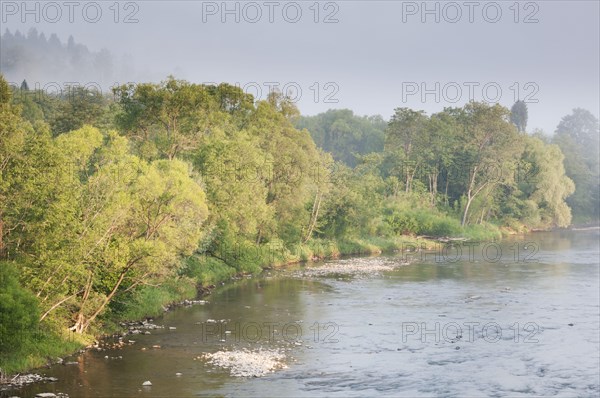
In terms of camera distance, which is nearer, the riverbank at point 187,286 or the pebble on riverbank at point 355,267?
the riverbank at point 187,286

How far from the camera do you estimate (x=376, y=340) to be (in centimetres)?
3888

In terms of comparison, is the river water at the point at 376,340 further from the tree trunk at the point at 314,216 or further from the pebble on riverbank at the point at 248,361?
the tree trunk at the point at 314,216

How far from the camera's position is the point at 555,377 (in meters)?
32.2

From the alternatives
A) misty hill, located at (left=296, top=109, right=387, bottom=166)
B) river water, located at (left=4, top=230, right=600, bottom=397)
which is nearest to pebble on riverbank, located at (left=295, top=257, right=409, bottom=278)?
river water, located at (left=4, top=230, right=600, bottom=397)

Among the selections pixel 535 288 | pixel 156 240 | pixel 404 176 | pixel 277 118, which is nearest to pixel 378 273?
pixel 535 288

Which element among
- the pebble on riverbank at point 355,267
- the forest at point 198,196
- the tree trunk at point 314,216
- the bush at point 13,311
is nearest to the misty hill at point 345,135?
the forest at point 198,196

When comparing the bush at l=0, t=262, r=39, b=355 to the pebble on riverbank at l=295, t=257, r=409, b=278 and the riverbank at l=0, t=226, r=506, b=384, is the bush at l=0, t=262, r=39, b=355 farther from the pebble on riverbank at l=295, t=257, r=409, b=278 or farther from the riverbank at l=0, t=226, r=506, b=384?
the pebble on riverbank at l=295, t=257, r=409, b=278

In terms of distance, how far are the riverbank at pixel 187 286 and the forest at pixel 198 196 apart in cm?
11

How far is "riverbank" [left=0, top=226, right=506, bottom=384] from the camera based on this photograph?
31.8m

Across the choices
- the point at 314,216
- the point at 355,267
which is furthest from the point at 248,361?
the point at 314,216

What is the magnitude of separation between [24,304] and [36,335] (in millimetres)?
3439

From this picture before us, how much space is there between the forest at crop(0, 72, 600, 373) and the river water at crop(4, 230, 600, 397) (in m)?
2.78

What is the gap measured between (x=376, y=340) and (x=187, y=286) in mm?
16166

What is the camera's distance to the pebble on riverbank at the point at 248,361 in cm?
3209
